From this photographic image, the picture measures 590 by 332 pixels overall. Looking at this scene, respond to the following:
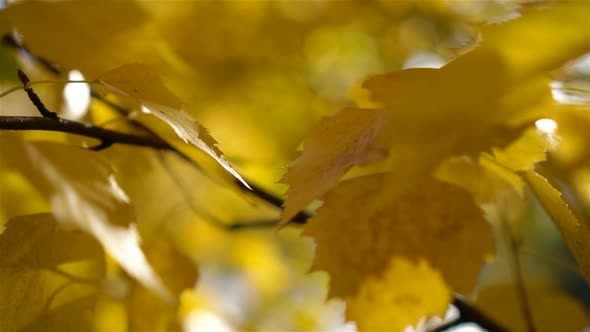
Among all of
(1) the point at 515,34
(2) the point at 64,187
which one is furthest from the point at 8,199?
(1) the point at 515,34

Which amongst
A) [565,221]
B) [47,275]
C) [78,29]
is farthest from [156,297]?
[565,221]

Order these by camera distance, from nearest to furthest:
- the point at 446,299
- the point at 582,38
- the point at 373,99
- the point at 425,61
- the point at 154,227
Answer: the point at 582,38
the point at 373,99
the point at 446,299
the point at 154,227
the point at 425,61

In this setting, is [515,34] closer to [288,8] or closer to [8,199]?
[8,199]

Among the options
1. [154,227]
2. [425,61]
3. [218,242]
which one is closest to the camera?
[154,227]

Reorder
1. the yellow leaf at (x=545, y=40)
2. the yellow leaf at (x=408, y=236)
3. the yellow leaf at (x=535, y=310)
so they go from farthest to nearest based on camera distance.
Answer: the yellow leaf at (x=535, y=310) → the yellow leaf at (x=408, y=236) → the yellow leaf at (x=545, y=40)

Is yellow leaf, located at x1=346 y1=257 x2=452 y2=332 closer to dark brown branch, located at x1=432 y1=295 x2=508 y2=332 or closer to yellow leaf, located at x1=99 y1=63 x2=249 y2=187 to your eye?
dark brown branch, located at x1=432 y1=295 x2=508 y2=332

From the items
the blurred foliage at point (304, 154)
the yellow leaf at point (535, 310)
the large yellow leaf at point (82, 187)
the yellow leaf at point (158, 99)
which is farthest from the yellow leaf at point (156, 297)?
the yellow leaf at point (535, 310)

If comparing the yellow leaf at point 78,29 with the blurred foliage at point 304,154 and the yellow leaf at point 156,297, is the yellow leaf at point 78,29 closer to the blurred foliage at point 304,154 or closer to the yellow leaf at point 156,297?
the blurred foliage at point 304,154
